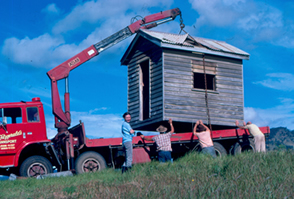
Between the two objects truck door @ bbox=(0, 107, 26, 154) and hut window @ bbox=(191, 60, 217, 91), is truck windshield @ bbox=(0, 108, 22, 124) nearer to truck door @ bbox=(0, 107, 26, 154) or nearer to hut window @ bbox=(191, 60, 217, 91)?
truck door @ bbox=(0, 107, 26, 154)

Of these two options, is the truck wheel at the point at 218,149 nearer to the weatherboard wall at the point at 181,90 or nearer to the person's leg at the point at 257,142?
the person's leg at the point at 257,142

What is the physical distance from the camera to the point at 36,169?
1166 cm

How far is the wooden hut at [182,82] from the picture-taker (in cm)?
1605

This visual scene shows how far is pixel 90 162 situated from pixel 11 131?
110 inches

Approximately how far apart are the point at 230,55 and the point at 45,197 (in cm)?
1255

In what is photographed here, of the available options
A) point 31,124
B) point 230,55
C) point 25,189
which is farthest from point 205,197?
point 230,55

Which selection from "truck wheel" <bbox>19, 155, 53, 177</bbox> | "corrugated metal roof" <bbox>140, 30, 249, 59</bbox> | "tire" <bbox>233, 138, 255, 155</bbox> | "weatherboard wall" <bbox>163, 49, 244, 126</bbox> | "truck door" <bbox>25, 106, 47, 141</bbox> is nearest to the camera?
"truck wheel" <bbox>19, 155, 53, 177</bbox>

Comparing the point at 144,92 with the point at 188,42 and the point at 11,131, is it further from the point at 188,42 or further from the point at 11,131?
the point at 11,131

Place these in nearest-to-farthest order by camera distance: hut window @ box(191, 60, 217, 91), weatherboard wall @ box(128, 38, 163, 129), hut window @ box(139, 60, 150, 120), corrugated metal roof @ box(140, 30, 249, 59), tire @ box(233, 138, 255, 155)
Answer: tire @ box(233, 138, 255, 155) → weatherboard wall @ box(128, 38, 163, 129) → corrugated metal roof @ box(140, 30, 249, 59) → hut window @ box(191, 60, 217, 91) → hut window @ box(139, 60, 150, 120)

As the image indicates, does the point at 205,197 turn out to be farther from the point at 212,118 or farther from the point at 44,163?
the point at 212,118

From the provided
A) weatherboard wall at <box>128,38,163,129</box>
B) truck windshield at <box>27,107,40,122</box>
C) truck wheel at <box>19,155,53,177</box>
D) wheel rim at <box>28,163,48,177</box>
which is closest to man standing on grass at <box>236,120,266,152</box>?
weatherboard wall at <box>128,38,163,129</box>

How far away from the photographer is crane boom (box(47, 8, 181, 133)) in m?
14.2

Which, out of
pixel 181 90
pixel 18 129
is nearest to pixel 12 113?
pixel 18 129

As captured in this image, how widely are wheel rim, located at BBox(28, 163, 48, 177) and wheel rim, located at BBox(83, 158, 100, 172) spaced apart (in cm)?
128
